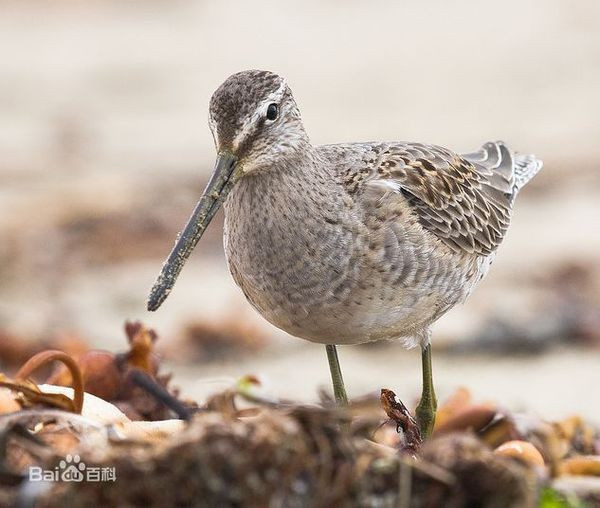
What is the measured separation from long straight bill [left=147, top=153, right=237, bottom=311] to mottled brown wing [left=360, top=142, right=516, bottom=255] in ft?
2.63

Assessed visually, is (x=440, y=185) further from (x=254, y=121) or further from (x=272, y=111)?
(x=254, y=121)

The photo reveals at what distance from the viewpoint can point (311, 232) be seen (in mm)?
4527

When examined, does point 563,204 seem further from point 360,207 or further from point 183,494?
point 183,494

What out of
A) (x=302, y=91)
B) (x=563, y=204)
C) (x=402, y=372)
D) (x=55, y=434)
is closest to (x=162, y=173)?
(x=302, y=91)

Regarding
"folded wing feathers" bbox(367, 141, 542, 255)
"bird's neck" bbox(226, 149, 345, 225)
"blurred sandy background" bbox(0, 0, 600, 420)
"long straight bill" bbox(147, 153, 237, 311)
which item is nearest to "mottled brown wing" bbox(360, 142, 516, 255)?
"folded wing feathers" bbox(367, 141, 542, 255)

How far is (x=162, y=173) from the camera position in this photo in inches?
419

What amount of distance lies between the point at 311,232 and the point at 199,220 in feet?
1.60

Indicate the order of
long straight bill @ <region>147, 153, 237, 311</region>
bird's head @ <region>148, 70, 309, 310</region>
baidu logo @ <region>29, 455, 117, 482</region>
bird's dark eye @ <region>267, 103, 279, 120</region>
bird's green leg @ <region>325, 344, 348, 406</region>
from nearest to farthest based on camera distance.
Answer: baidu logo @ <region>29, 455, 117, 482</region>
long straight bill @ <region>147, 153, 237, 311</region>
bird's head @ <region>148, 70, 309, 310</region>
bird's dark eye @ <region>267, 103, 279, 120</region>
bird's green leg @ <region>325, 344, 348, 406</region>

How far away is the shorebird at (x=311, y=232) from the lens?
14.2 feet

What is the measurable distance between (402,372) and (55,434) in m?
4.09

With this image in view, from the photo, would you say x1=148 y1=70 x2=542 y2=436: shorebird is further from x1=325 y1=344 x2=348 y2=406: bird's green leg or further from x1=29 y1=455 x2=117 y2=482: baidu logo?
x1=29 y1=455 x2=117 y2=482: baidu logo

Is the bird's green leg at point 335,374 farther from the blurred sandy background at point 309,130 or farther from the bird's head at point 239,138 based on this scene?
the bird's head at point 239,138

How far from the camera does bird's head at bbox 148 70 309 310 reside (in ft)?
13.8

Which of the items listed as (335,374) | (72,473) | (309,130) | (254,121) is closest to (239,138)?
(254,121)
